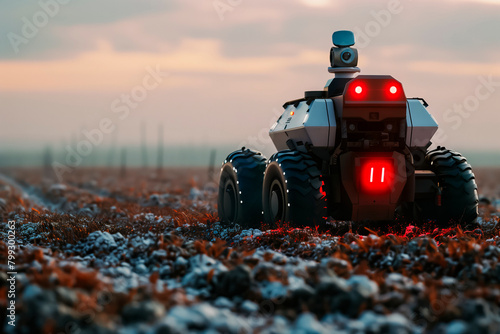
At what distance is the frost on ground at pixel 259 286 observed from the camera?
467 cm

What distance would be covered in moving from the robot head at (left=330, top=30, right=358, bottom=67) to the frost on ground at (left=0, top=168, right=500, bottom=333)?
12.8ft

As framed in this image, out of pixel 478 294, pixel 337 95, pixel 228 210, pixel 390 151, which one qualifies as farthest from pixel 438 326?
pixel 228 210

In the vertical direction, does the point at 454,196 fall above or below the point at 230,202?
above

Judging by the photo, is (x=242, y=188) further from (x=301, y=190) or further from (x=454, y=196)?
(x=454, y=196)

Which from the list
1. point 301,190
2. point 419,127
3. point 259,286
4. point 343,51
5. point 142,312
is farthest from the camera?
point 343,51

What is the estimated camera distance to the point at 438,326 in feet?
15.9

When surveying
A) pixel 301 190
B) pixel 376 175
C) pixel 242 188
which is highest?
pixel 376 175

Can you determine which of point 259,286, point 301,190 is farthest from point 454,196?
point 259,286

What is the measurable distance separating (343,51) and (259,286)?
689 centimetres

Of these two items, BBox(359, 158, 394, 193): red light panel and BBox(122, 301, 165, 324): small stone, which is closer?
BBox(122, 301, 165, 324): small stone

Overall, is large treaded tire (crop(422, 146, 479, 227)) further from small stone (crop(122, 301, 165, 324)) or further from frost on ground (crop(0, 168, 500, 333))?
small stone (crop(122, 301, 165, 324))

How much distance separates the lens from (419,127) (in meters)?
10.5

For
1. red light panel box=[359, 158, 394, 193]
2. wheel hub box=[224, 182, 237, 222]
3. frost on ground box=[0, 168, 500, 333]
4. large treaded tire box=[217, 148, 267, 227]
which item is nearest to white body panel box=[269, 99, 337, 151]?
red light panel box=[359, 158, 394, 193]

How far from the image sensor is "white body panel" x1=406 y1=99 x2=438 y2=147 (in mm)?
10516
